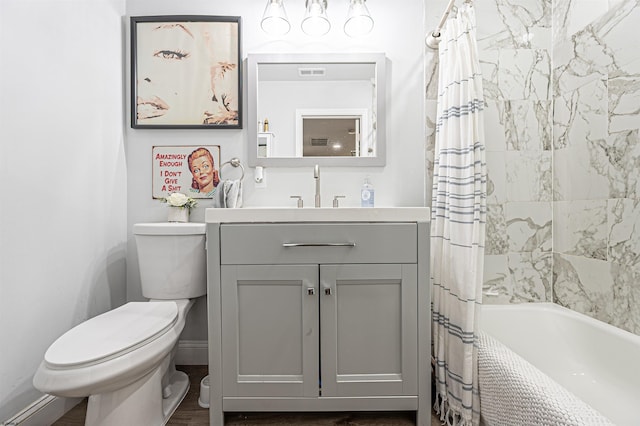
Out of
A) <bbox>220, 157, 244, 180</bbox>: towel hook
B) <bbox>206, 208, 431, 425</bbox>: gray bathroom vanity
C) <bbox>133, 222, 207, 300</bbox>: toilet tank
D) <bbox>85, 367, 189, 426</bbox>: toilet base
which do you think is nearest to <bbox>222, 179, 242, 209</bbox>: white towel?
<bbox>220, 157, 244, 180</bbox>: towel hook

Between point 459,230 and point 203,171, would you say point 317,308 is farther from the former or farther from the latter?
point 203,171

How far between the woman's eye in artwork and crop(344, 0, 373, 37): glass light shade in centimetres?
91

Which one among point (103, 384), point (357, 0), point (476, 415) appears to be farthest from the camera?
point (357, 0)

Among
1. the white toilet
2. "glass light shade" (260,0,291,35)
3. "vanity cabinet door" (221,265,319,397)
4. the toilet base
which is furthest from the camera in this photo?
"glass light shade" (260,0,291,35)

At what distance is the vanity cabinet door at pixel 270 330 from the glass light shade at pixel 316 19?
1.29 meters

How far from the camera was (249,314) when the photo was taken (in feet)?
4.33

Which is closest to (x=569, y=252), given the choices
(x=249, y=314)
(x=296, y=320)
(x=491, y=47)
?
(x=491, y=47)

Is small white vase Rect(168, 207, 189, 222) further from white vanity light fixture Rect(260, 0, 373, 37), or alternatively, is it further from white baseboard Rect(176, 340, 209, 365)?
white vanity light fixture Rect(260, 0, 373, 37)

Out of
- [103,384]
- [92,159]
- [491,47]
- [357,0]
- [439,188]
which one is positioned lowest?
[103,384]

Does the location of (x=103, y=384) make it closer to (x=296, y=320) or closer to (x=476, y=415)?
(x=296, y=320)

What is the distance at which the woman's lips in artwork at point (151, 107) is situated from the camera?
1860mm

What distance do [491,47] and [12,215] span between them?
2.29 meters

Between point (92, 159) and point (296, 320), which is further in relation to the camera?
point (92, 159)

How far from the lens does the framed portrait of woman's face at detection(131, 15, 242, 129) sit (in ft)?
6.07
